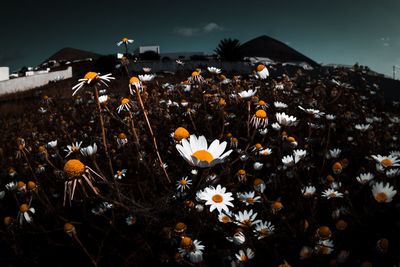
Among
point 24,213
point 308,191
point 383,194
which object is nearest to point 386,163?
point 383,194

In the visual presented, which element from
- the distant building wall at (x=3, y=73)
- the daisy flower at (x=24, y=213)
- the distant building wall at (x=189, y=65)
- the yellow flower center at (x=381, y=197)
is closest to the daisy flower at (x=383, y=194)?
the yellow flower center at (x=381, y=197)

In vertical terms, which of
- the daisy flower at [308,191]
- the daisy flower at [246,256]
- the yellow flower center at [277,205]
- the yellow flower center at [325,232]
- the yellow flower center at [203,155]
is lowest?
→ the daisy flower at [246,256]

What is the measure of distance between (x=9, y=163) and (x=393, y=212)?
4392 millimetres

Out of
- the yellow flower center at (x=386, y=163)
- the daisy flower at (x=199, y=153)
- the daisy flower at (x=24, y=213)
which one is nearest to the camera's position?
the daisy flower at (x=199, y=153)

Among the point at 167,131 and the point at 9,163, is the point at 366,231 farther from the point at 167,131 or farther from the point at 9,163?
the point at 9,163

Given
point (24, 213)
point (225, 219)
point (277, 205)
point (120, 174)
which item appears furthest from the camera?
point (120, 174)

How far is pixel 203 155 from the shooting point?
1.15 m

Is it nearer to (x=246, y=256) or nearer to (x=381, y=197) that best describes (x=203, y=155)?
(x=246, y=256)

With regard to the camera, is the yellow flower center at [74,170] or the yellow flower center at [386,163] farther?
the yellow flower center at [386,163]

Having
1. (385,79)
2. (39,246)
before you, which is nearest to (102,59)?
(385,79)

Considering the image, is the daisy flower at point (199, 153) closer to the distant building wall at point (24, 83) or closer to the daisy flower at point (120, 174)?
the daisy flower at point (120, 174)

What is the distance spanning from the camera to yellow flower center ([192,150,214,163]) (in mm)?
1094

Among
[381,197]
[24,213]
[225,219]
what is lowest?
[24,213]

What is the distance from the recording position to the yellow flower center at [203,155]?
3.59 feet
